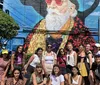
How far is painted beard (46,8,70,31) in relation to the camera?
72.5 feet

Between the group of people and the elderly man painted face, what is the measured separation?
34.8 feet

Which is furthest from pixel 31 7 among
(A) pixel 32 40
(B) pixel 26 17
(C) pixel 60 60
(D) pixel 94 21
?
(C) pixel 60 60

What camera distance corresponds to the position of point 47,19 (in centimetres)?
2216

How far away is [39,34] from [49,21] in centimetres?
104

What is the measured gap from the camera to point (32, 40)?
21938 mm

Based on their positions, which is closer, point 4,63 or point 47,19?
point 4,63

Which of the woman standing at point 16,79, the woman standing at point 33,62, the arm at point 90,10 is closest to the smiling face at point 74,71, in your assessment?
the woman standing at point 16,79

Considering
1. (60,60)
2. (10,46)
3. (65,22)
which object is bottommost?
(60,60)

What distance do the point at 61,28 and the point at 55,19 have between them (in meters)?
0.68

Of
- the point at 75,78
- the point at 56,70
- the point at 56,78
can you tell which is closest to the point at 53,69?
the point at 56,70

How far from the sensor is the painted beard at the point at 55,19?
22109 millimetres

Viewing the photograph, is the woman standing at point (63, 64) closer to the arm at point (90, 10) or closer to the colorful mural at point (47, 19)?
the colorful mural at point (47, 19)

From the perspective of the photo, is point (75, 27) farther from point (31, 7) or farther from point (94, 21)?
point (31, 7)

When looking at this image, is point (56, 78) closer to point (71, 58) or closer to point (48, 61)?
point (71, 58)
